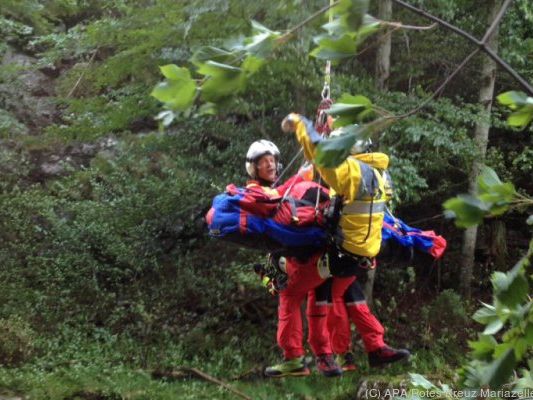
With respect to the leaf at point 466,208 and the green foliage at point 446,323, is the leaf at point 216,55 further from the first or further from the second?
the green foliage at point 446,323

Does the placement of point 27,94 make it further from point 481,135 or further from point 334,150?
point 334,150

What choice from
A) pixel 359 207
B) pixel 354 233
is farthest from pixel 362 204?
pixel 354 233

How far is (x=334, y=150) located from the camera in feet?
3.93

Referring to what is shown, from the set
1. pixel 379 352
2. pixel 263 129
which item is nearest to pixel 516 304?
pixel 379 352

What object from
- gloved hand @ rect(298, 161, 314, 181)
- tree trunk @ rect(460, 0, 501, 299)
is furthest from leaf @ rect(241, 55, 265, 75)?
tree trunk @ rect(460, 0, 501, 299)

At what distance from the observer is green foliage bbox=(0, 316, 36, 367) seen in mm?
8242

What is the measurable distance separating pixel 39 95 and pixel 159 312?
5.98 m

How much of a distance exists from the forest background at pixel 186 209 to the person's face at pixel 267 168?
246 centimetres

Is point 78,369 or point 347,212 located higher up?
point 347,212

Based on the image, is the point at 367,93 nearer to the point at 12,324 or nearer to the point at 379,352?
the point at 379,352

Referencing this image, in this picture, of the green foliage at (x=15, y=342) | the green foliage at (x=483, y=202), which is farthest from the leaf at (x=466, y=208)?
the green foliage at (x=15, y=342)

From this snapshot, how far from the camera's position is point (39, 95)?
13.1 m

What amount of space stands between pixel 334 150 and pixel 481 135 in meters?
8.04

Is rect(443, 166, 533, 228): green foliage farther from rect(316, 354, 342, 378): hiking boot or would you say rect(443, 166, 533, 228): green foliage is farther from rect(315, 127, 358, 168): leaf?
rect(316, 354, 342, 378): hiking boot
